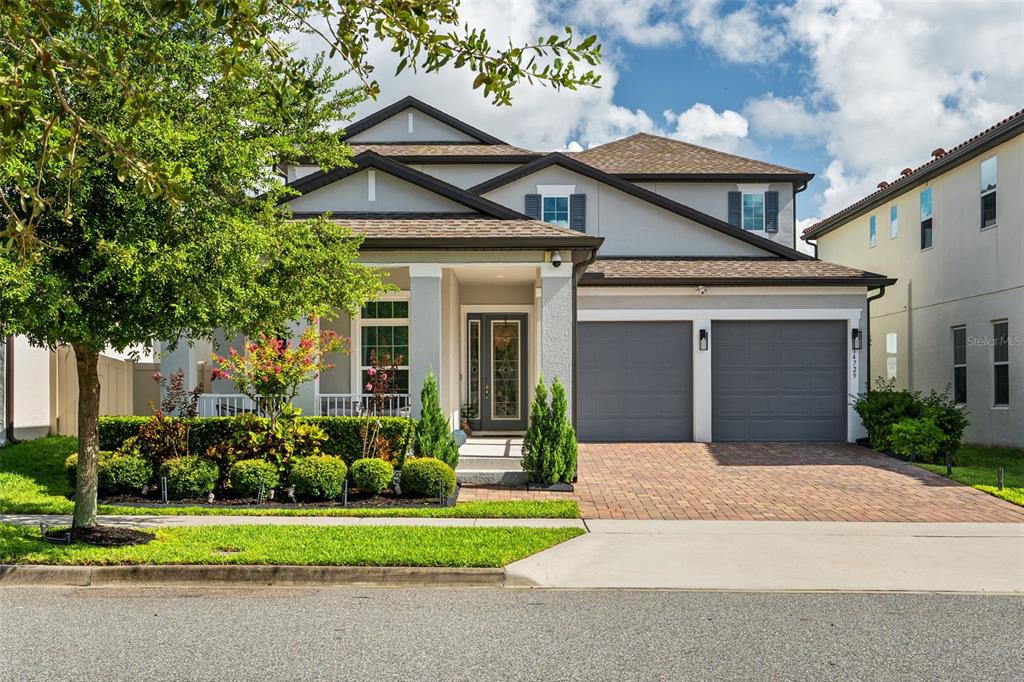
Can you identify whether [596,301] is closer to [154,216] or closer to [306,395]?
[306,395]

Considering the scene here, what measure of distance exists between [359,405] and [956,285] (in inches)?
526

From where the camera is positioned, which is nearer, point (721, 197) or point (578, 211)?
point (578, 211)

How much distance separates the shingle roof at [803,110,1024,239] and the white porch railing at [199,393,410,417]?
483 inches

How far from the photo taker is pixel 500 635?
570 cm

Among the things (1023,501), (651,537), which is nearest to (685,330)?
(1023,501)

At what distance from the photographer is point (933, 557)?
7996mm

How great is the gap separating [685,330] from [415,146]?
9538 millimetres

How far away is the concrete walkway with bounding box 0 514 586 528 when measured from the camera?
30.2 feet

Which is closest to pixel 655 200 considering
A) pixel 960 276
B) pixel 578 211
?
pixel 578 211

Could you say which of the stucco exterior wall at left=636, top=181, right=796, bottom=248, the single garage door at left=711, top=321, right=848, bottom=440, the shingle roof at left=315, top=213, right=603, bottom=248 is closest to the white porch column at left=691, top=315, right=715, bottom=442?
the single garage door at left=711, top=321, right=848, bottom=440

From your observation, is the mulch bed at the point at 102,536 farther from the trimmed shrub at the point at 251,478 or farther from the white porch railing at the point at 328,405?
the white porch railing at the point at 328,405

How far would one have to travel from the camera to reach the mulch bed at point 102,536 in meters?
8.03

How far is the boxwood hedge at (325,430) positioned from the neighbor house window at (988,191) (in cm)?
1278

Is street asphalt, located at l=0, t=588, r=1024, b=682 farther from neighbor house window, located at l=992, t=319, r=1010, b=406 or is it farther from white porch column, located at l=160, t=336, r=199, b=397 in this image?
neighbor house window, located at l=992, t=319, r=1010, b=406
